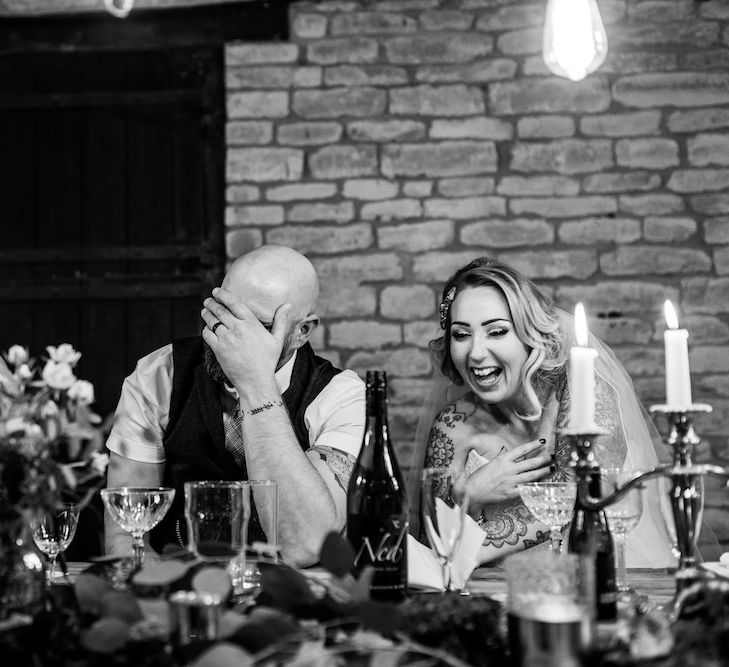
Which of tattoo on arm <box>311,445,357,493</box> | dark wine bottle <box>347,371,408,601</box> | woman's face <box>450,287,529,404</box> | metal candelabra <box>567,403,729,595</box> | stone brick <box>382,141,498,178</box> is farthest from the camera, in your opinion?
stone brick <box>382,141,498,178</box>

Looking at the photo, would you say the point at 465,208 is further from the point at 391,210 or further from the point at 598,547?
the point at 598,547

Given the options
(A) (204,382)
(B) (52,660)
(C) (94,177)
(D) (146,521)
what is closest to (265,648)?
(B) (52,660)

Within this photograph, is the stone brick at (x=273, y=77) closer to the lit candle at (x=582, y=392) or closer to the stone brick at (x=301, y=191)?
the stone brick at (x=301, y=191)

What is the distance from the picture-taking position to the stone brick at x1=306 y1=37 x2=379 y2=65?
12.9 feet

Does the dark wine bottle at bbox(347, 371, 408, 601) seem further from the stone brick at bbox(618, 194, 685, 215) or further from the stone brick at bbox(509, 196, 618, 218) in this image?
the stone brick at bbox(618, 194, 685, 215)

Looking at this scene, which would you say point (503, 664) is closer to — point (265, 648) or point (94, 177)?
point (265, 648)

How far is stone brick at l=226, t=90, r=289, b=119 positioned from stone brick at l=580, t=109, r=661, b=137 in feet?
4.03

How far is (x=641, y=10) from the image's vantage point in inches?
151

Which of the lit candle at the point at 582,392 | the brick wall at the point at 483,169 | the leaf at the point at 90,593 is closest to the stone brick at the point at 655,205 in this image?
the brick wall at the point at 483,169

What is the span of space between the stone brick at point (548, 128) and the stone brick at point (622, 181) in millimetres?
210

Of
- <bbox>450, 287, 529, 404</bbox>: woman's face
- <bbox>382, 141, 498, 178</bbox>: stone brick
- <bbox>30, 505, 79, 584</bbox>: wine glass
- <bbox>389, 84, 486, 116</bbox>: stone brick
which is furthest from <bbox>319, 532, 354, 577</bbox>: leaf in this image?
<bbox>389, 84, 486, 116</bbox>: stone brick

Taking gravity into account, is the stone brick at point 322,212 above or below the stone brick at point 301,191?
below

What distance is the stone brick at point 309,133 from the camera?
154 inches

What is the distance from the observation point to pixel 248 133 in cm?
393
